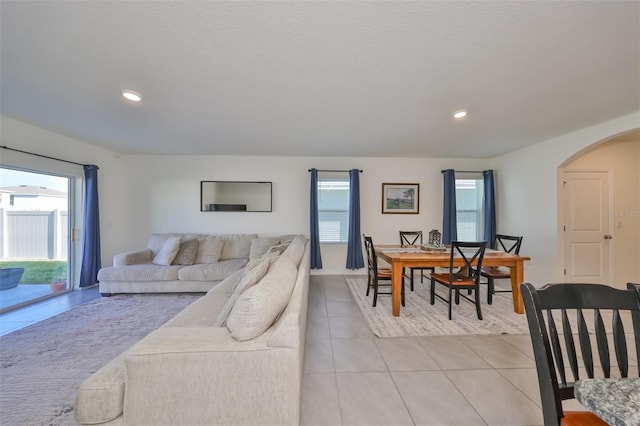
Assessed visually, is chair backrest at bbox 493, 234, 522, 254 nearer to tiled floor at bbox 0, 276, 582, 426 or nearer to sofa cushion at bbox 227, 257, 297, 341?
tiled floor at bbox 0, 276, 582, 426

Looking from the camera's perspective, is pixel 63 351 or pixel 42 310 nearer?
pixel 63 351

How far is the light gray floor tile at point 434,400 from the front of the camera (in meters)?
1.48

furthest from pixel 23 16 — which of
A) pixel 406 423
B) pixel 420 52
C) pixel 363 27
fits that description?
pixel 406 423

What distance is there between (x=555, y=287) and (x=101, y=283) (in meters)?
4.99

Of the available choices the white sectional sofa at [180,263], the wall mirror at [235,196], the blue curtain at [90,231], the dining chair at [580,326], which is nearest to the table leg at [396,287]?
the dining chair at [580,326]

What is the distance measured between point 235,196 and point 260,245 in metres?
1.22

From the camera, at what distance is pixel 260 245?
4336mm

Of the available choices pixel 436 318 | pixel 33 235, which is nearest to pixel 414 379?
pixel 436 318

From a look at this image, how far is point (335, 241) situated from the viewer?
502cm

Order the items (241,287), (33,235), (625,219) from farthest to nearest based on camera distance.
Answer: (625,219)
(33,235)
(241,287)

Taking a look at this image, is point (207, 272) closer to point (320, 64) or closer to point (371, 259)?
point (371, 259)

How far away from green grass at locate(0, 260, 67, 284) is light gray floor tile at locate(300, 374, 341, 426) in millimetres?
4353

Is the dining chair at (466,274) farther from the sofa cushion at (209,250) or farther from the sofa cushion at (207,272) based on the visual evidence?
the sofa cushion at (209,250)

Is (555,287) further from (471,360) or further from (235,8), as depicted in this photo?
(235,8)
